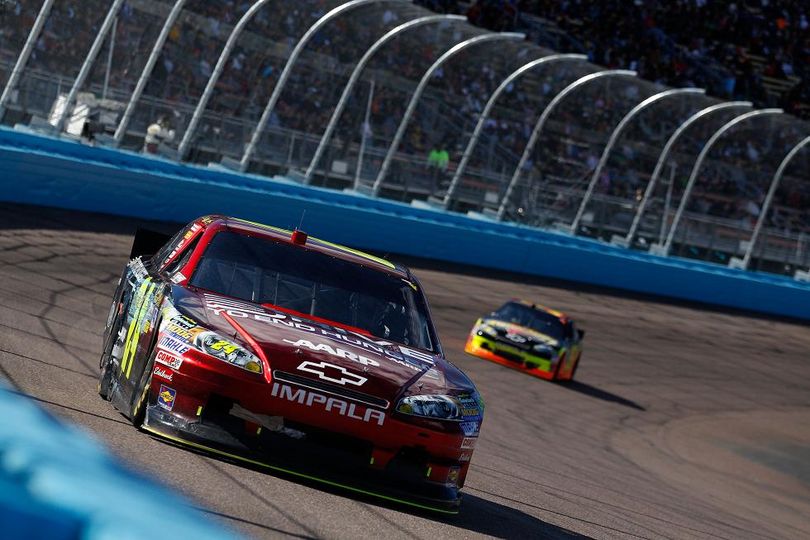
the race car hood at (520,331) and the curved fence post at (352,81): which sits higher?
the curved fence post at (352,81)

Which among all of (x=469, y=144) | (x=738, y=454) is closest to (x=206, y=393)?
(x=738, y=454)

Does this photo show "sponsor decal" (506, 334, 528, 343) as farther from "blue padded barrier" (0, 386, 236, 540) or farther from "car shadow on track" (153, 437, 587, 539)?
"blue padded barrier" (0, 386, 236, 540)

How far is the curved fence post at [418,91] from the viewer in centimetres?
2198

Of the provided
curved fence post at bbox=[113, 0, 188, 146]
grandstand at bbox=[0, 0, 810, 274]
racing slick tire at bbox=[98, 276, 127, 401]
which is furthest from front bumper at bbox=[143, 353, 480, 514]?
curved fence post at bbox=[113, 0, 188, 146]

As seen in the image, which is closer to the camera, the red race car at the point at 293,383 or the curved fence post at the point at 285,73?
the red race car at the point at 293,383

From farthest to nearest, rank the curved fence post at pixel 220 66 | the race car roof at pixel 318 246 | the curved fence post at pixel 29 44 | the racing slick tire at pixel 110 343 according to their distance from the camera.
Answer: the curved fence post at pixel 220 66, the curved fence post at pixel 29 44, the race car roof at pixel 318 246, the racing slick tire at pixel 110 343

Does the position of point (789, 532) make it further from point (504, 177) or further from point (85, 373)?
point (504, 177)

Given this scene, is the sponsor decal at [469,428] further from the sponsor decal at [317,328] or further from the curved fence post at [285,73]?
the curved fence post at [285,73]

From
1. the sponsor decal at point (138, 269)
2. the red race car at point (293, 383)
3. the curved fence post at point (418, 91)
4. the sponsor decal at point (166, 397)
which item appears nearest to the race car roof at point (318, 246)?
the red race car at point (293, 383)

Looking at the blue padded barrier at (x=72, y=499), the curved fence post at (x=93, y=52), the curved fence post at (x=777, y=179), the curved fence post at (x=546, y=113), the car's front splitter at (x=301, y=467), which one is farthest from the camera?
the curved fence post at (x=777, y=179)

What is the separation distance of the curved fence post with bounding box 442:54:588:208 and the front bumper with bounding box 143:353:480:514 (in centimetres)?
1743

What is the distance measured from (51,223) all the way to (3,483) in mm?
14277

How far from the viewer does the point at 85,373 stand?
8109 millimetres

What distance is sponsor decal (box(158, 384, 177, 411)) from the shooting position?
578 cm
